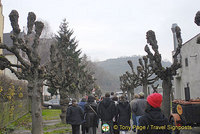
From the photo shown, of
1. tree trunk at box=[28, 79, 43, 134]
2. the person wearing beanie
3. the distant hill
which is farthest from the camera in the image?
the distant hill

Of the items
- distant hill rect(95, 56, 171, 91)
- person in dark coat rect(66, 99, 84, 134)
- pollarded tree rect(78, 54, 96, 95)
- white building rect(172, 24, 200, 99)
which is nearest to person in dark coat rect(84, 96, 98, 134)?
person in dark coat rect(66, 99, 84, 134)

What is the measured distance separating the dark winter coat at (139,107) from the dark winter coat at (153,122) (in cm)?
583

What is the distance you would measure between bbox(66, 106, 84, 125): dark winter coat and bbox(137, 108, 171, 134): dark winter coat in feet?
16.7

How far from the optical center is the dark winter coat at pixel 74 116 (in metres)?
8.51

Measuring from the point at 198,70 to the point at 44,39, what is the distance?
31569 mm

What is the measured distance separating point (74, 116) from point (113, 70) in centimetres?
14223

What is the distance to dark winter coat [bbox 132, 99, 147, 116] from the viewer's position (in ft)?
31.3

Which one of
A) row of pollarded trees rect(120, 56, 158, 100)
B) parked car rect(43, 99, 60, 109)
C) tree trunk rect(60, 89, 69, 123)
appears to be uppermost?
row of pollarded trees rect(120, 56, 158, 100)

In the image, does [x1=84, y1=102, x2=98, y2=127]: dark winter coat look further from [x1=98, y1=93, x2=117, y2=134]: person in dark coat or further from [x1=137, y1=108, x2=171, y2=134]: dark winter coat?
[x1=137, y1=108, x2=171, y2=134]: dark winter coat

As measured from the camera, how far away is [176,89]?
30438mm

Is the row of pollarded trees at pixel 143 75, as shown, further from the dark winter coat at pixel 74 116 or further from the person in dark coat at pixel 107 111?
the dark winter coat at pixel 74 116

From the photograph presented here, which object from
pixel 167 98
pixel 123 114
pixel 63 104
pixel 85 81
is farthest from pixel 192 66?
pixel 123 114

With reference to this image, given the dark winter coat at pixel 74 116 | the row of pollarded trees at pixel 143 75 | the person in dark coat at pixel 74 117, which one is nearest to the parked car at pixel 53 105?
the row of pollarded trees at pixel 143 75

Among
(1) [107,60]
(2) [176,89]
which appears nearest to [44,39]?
(2) [176,89]
